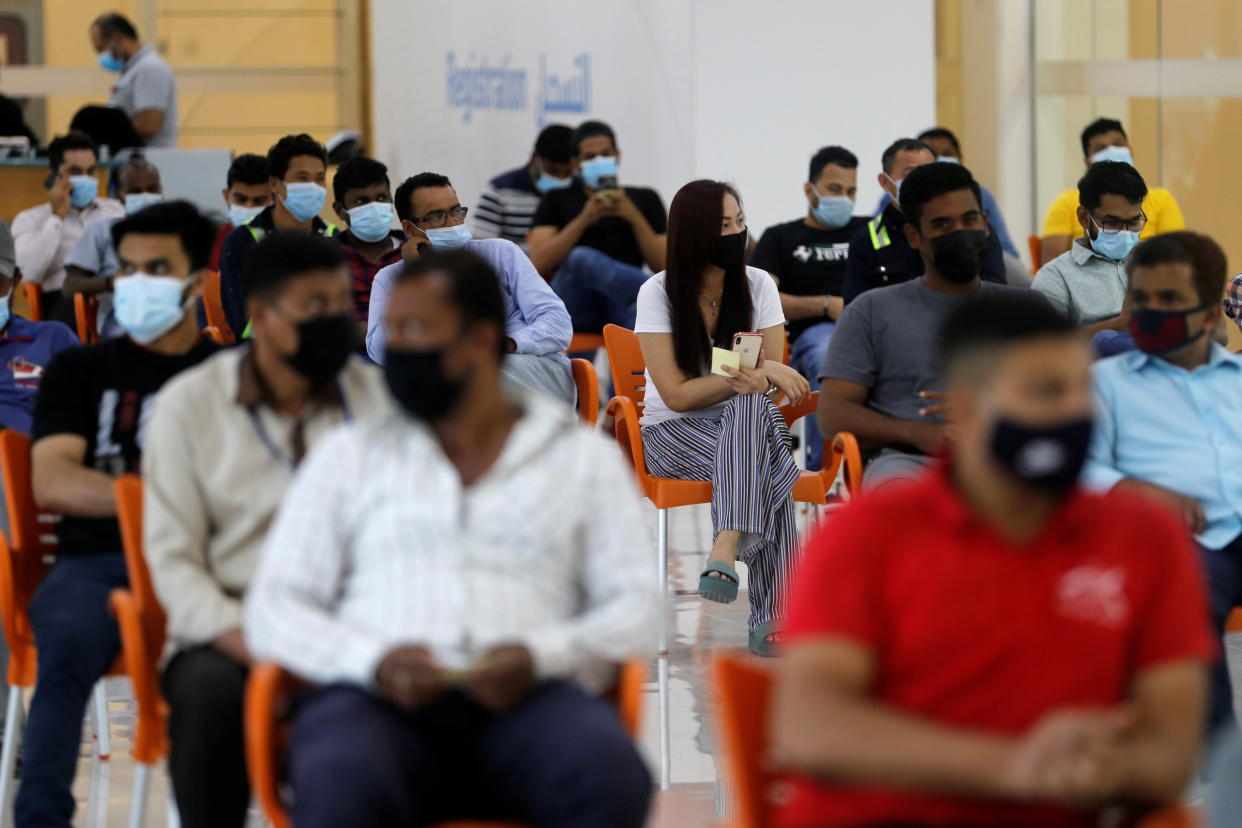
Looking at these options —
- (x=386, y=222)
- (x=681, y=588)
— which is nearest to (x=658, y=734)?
(x=681, y=588)

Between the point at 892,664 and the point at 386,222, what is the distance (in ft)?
12.2

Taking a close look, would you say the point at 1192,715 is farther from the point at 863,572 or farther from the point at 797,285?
the point at 797,285

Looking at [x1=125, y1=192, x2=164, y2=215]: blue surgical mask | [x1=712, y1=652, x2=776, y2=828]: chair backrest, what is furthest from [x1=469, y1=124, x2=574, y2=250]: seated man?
[x1=712, y1=652, x2=776, y2=828]: chair backrest

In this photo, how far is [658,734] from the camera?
3.98 m

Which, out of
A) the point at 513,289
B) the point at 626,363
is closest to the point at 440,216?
the point at 513,289

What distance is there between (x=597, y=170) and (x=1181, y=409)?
4140 millimetres

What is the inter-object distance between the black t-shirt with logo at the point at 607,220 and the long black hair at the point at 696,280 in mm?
2238

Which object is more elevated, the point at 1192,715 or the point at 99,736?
the point at 1192,715

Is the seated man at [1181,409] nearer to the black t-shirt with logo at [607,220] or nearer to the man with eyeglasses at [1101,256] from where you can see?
the man with eyeglasses at [1101,256]

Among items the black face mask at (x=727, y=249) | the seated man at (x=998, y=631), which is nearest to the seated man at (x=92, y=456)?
Result: the seated man at (x=998, y=631)

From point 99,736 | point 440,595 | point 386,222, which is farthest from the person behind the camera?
point 386,222

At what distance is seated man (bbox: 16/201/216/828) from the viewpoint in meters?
2.95

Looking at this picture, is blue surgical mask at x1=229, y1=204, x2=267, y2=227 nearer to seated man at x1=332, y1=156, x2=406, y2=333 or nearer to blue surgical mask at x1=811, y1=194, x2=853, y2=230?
seated man at x1=332, y1=156, x2=406, y2=333

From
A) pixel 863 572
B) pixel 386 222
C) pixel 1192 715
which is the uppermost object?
pixel 386 222
